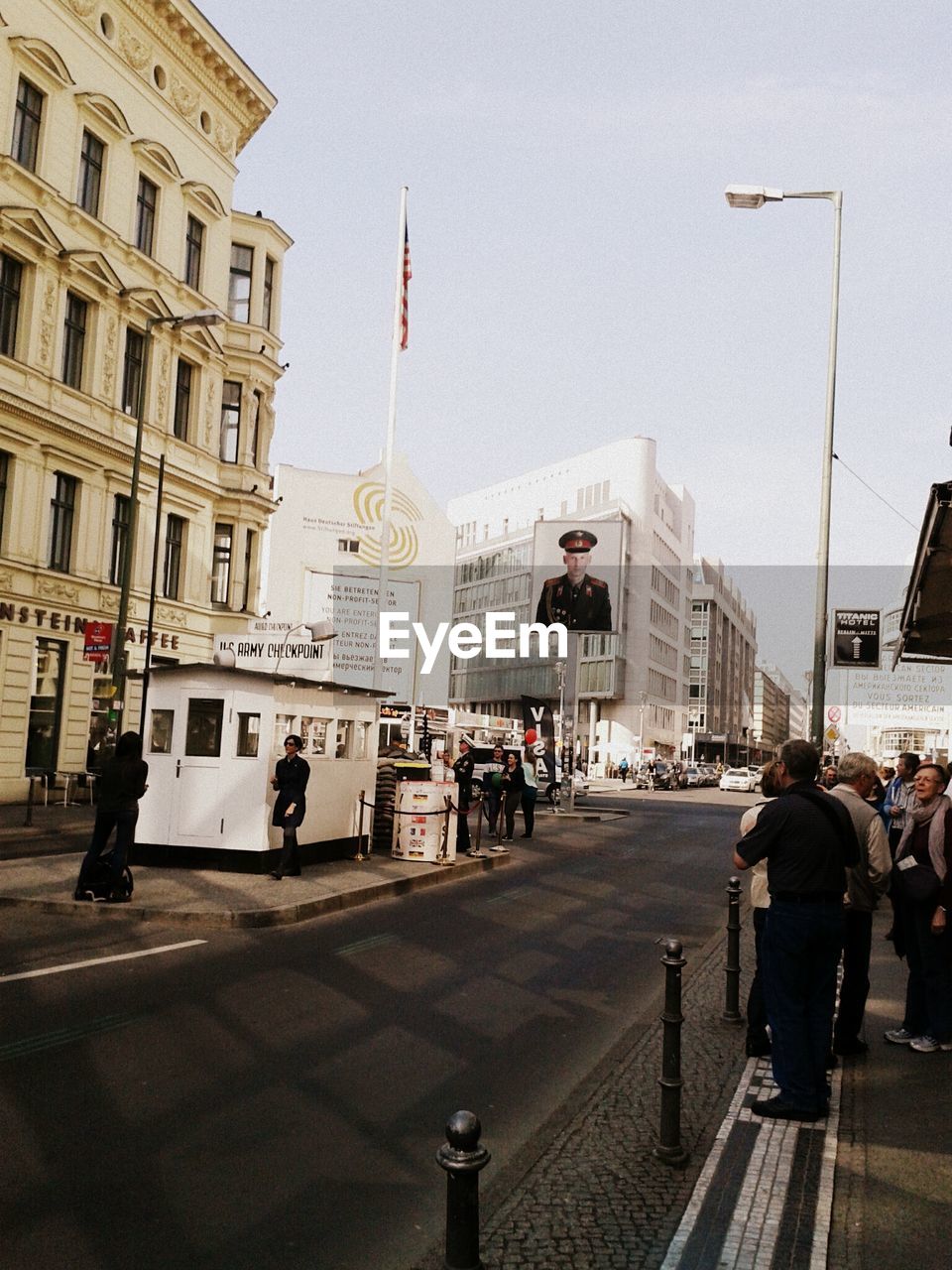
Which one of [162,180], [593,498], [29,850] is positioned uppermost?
[593,498]

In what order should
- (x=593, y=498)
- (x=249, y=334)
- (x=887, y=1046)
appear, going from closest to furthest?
(x=887, y=1046) < (x=249, y=334) < (x=593, y=498)

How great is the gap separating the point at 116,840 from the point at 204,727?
10.4ft

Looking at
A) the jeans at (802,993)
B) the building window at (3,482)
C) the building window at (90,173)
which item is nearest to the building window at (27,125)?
the building window at (90,173)

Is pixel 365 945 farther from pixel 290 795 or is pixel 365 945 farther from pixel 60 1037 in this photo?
pixel 60 1037

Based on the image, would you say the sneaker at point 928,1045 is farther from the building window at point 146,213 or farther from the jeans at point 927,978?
the building window at point 146,213

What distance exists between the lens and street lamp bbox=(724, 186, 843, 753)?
55.4ft

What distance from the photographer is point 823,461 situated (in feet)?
58.3

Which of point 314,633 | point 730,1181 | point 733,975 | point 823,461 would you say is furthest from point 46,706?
point 730,1181

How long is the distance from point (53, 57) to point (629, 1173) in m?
29.0

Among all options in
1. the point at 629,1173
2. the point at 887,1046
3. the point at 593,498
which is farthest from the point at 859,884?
the point at 593,498

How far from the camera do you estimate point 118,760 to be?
41.8ft

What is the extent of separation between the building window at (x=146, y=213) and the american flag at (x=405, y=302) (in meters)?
7.99

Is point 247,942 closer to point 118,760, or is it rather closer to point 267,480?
point 118,760

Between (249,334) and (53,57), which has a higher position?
(53,57)
